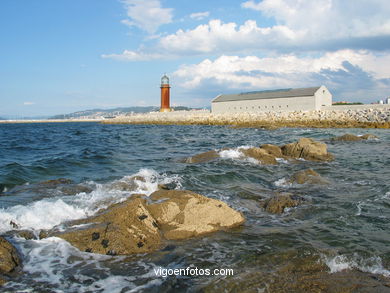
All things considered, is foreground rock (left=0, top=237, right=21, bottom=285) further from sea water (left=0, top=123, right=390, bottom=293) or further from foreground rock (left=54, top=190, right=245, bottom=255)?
foreground rock (left=54, top=190, right=245, bottom=255)

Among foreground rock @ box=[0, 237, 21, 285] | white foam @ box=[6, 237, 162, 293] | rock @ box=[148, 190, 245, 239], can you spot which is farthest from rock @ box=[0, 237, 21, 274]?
rock @ box=[148, 190, 245, 239]

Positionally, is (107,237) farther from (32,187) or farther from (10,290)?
(32,187)

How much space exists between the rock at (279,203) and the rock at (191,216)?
3.11 ft

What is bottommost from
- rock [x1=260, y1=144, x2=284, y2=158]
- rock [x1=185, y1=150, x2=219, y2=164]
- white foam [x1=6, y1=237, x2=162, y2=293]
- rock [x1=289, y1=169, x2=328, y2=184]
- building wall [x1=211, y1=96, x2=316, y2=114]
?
white foam [x1=6, y1=237, x2=162, y2=293]

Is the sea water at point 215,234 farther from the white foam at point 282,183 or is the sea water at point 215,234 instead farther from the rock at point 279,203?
the rock at point 279,203

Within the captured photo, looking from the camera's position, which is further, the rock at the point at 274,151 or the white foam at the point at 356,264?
the rock at the point at 274,151

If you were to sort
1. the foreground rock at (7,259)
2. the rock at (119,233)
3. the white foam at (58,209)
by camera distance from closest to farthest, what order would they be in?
the foreground rock at (7,259) < the rock at (119,233) < the white foam at (58,209)

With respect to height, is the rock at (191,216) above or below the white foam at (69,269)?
above

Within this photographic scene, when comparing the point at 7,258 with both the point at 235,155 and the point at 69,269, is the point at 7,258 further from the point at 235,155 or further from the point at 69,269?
the point at 235,155

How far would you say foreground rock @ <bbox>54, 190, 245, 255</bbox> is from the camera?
4641 mm

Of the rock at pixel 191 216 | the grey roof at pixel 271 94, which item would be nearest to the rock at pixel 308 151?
the rock at pixel 191 216

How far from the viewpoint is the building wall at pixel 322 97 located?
47.4m

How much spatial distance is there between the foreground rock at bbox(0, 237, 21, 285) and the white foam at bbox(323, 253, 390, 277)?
3.93 meters

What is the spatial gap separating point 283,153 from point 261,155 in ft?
5.49
